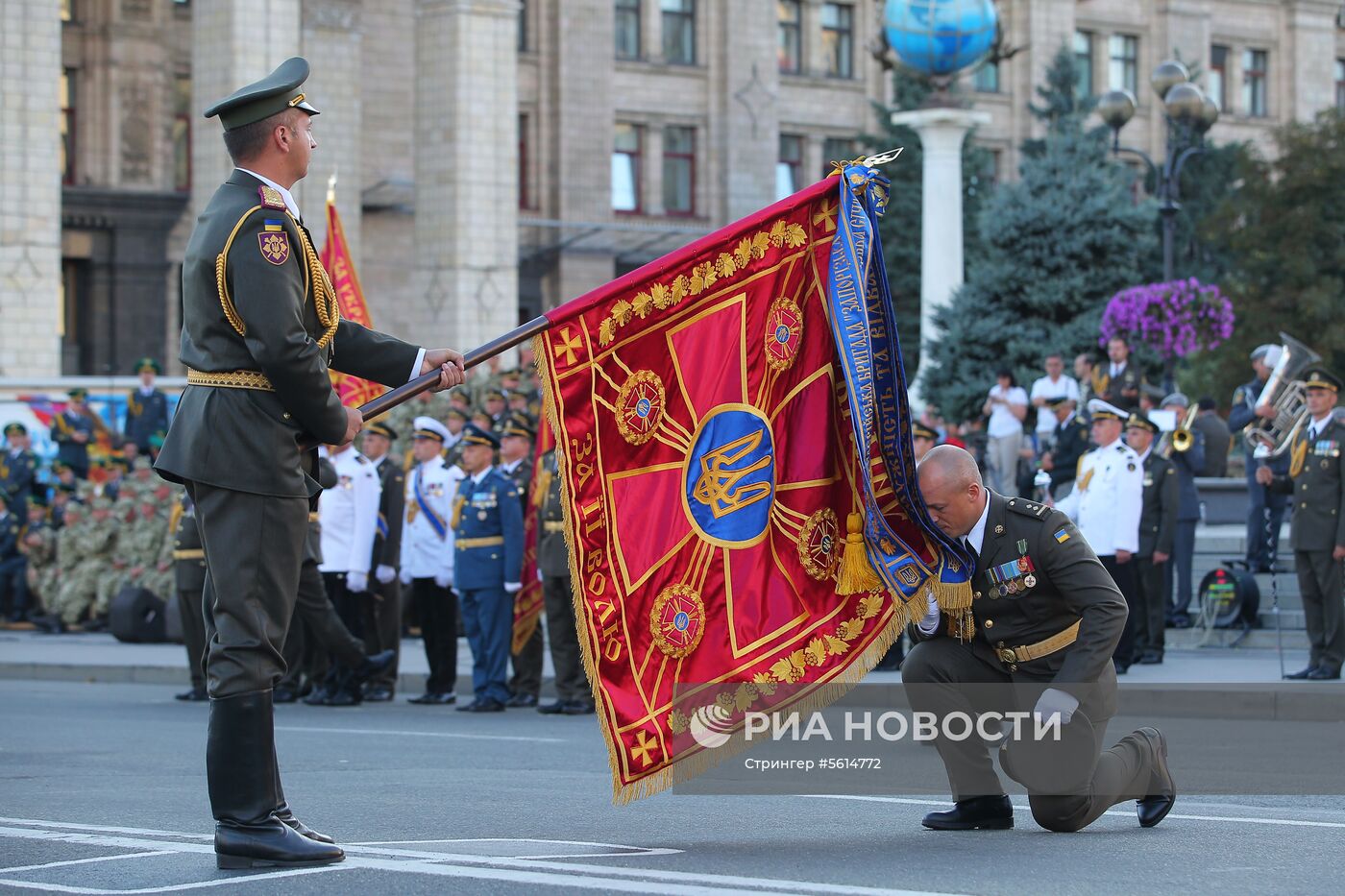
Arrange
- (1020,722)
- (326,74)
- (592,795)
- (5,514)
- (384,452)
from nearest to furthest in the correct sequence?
(1020,722) < (592,795) < (384,452) < (5,514) < (326,74)

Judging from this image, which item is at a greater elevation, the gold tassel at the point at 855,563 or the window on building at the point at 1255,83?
the window on building at the point at 1255,83

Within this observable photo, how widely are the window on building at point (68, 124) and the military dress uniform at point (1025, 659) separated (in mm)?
44412

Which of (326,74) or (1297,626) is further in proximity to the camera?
(326,74)

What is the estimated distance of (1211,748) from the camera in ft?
39.1

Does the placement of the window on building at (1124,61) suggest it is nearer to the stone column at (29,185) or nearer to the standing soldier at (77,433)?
the stone column at (29,185)

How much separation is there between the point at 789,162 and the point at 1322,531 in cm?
4534

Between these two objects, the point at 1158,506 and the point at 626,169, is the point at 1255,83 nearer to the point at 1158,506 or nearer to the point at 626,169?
the point at 626,169

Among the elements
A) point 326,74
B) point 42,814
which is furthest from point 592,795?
point 326,74

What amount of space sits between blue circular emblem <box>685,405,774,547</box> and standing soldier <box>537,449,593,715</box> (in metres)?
7.79

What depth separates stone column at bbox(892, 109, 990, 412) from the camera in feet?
98.6

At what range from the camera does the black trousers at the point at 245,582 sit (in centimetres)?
629

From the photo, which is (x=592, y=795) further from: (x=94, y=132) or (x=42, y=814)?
(x=94, y=132)

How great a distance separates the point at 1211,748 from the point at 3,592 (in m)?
18.0

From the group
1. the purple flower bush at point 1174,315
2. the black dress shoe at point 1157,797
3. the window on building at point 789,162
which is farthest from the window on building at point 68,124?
the black dress shoe at point 1157,797
